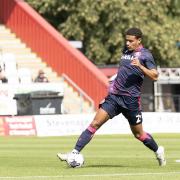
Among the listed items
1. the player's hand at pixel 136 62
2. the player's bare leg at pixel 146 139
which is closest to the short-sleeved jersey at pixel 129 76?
the player's hand at pixel 136 62

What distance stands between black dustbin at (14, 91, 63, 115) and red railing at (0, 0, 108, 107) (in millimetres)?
4374

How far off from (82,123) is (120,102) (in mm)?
15111

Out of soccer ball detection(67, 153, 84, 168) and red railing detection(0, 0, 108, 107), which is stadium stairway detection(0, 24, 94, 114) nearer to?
red railing detection(0, 0, 108, 107)

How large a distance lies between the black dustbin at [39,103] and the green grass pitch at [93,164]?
11241 millimetres

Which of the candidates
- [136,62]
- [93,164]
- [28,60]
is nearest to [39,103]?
[28,60]

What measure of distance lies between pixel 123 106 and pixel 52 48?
994 inches

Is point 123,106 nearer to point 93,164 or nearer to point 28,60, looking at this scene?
point 93,164

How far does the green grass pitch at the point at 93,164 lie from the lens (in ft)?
39.9

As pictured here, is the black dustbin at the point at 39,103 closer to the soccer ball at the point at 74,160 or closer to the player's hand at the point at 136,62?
the soccer ball at the point at 74,160

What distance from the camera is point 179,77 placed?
145ft

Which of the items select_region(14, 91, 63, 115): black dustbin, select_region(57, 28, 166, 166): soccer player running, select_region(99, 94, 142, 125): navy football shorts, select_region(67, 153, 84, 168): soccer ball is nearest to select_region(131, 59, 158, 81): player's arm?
select_region(57, 28, 166, 166): soccer player running

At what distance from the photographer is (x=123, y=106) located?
44.8 feet

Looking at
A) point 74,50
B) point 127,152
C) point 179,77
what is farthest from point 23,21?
point 127,152

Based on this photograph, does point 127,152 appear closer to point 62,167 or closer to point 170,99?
point 62,167
